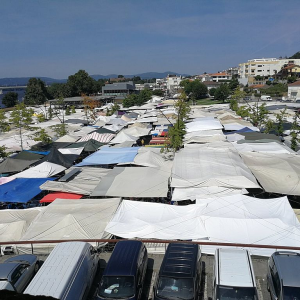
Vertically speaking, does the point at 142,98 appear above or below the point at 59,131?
above

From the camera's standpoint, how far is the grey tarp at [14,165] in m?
15.3

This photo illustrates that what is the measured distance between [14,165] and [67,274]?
464 inches

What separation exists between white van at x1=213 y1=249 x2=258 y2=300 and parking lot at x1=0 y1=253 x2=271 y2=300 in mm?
529

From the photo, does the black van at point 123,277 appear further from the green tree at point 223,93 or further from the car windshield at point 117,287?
the green tree at point 223,93

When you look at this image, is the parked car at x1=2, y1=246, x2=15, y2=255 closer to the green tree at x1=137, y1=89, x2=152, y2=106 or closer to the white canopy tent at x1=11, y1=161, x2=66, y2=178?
the white canopy tent at x1=11, y1=161, x2=66, y2=178

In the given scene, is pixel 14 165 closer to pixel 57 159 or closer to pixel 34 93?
pixel 57 159

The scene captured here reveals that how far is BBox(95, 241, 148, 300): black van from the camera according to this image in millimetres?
5473

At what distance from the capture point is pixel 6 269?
6.19 m

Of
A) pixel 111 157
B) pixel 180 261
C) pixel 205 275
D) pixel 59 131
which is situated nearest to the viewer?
pixel 180 261

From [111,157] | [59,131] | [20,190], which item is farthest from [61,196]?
[59,131]

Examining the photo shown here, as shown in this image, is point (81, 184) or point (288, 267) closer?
point (288, 267)

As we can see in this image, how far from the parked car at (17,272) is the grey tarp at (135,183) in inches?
179

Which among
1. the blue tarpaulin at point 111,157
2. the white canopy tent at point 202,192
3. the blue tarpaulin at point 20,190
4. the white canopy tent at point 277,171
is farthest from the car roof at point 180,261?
the blue tarpaulin at point 111,157

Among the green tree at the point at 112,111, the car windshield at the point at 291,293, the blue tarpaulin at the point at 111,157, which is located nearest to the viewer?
the car windshield at the point at 291,293
